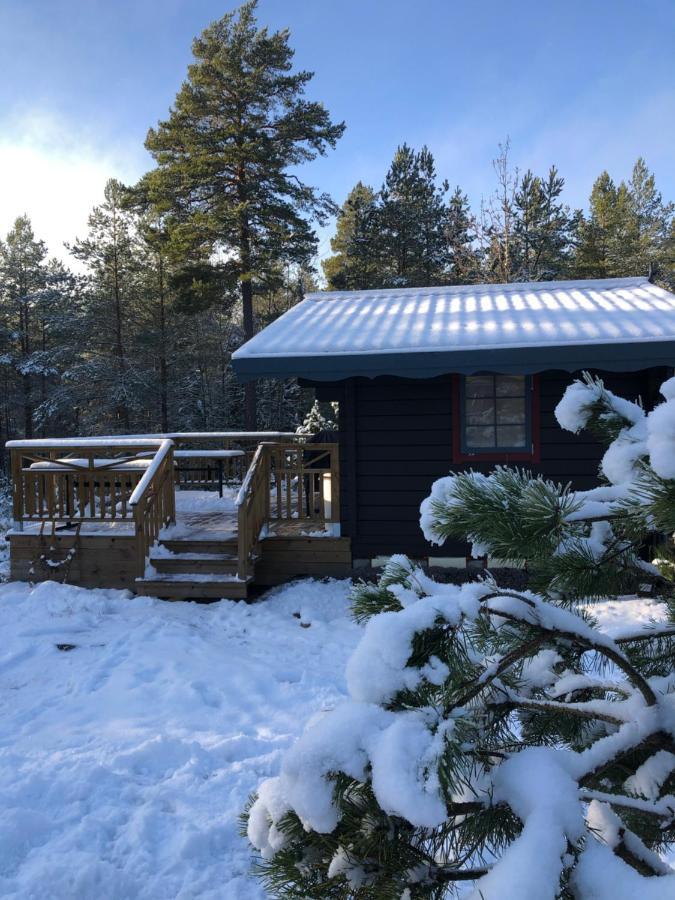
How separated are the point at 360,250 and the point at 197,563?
22.3 meters

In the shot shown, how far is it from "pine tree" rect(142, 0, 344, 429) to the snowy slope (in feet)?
44.2

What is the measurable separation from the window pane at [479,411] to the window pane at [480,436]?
0.07 metres

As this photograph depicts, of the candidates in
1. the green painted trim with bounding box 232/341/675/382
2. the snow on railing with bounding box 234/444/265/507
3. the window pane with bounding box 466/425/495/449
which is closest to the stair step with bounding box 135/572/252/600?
the snow on railing with bounding box 234/444/265/507

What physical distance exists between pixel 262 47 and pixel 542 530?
882 inches

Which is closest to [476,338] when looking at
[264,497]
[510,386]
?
[510,386]

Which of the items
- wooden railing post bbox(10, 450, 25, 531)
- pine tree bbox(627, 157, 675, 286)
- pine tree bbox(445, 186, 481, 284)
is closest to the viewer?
wooden railing post bbox(10, 450, 25, 531)

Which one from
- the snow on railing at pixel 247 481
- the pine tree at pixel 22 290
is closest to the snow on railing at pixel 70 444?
the snow on railing at pixel 247 481

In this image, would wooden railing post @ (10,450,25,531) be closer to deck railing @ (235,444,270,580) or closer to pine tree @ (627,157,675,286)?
deck railing @ (235,444,270,580)

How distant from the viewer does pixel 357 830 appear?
871mm

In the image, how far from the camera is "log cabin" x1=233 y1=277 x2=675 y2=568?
7090 mm

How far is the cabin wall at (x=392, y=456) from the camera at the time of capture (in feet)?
25.2

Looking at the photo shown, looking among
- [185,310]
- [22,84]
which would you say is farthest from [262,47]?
[22,84]

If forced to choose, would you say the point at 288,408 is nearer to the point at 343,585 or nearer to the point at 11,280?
the point at 11,280

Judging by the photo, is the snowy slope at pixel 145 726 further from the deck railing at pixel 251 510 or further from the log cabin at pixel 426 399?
the log cabin at pixel 426 399
